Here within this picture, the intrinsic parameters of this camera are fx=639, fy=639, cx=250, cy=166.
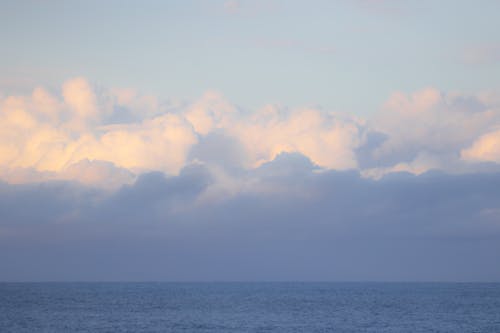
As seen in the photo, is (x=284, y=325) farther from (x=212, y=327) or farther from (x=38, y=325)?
(x=38, y=325)

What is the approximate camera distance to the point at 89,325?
86.2 m

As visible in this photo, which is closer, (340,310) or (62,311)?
(62,311)

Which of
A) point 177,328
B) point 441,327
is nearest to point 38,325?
point 177,328

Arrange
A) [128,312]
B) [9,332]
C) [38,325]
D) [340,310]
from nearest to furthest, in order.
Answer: [9,332] < [38,325] < [128,312] < [340,310]

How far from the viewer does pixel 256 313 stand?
109 m

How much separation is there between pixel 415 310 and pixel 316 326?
3951cm

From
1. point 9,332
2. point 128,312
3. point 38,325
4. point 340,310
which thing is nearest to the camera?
point 9,332

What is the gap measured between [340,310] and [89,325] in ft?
166

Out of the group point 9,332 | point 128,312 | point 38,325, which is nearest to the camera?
point 9,332

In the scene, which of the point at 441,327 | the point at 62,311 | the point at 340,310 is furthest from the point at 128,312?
the point at 441,327

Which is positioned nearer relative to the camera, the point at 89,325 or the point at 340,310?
the point at 89,325

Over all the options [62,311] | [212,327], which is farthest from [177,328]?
[62,311]

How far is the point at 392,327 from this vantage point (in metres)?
87.9

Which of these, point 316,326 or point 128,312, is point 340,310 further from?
point 128,312
